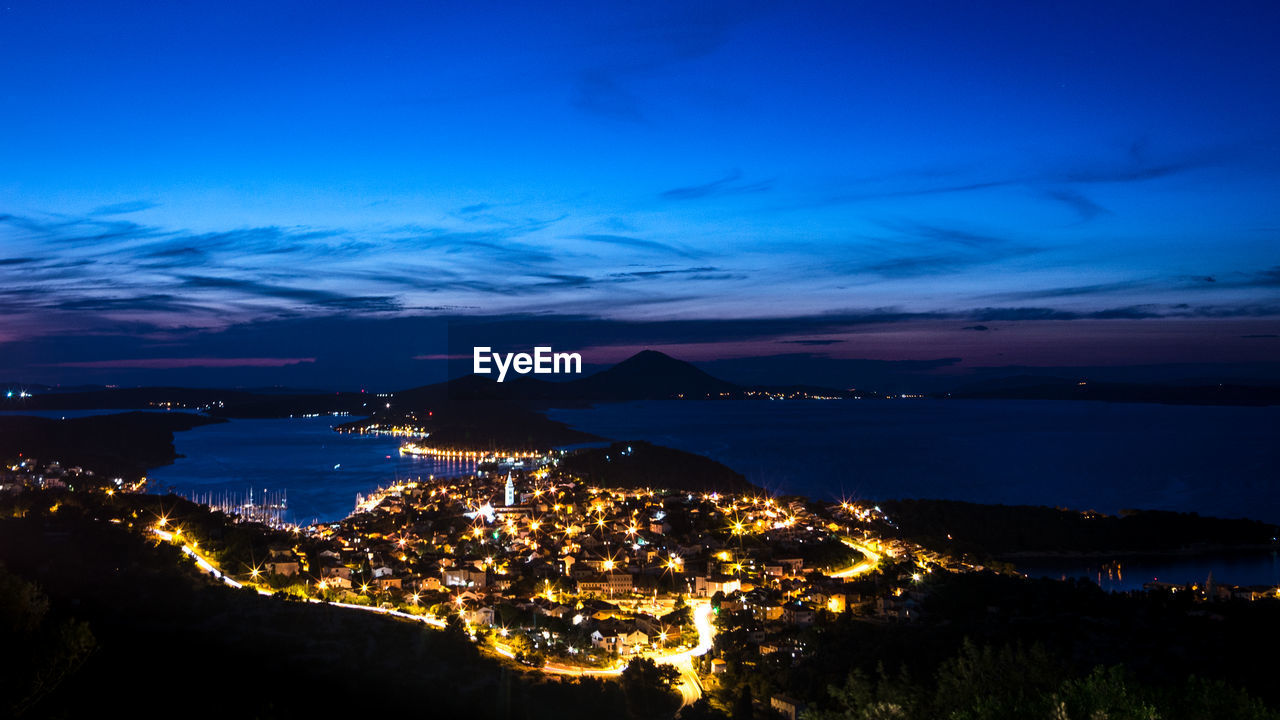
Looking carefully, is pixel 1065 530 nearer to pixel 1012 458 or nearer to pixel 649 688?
→ pixel 649 688

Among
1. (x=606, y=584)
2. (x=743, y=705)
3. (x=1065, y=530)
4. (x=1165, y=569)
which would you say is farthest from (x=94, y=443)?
(x=1165, y=569)

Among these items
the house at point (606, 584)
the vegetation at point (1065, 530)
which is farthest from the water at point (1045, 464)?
the house at point (606, 584)

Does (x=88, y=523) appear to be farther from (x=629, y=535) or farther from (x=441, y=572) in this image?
(x=629, y=535)

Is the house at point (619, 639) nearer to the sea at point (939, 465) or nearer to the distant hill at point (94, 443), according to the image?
the sea at point (939, 465)

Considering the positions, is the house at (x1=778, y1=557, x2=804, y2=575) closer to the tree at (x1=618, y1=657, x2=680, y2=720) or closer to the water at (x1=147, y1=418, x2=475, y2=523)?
the tree at (x1=618, y1=657, x2=680, y2=720)

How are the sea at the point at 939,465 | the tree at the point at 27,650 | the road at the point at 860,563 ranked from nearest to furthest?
the tree at the point at 27,650, the road at the point at 860,563, the sea at the point at 939,465

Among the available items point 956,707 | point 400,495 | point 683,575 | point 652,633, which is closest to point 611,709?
point 652,633
